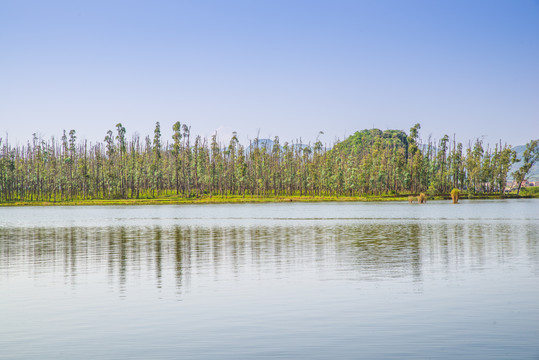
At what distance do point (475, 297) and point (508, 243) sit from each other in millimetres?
20840

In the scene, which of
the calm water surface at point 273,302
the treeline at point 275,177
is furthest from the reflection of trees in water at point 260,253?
the treeline at point 275,177

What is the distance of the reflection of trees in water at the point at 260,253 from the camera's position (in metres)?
26.4

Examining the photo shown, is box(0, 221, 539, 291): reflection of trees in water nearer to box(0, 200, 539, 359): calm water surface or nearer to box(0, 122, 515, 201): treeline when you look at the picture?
box(0, 200, 539, 359): calm water surface

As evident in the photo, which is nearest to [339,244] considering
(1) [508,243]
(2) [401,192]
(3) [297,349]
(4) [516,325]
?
(1) [508,243]

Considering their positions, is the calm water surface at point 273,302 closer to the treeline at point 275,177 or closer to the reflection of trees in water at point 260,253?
the reflection of trees in water at point 260,253

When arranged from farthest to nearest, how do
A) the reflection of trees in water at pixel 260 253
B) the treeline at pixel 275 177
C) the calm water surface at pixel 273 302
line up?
the treeline at pixel 275 177 < the reflection of trees in water at pixel 260 253 < the calm water surface at pixel 273 302

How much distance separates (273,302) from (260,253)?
1474 centimetres

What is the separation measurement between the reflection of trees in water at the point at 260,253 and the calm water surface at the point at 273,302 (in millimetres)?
140

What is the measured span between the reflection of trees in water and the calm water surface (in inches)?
5.5

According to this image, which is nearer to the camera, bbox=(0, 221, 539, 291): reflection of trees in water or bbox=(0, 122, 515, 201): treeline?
bbox=(0, 221, 539, 291): reflection of trees in water

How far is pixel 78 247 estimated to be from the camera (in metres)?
38.3

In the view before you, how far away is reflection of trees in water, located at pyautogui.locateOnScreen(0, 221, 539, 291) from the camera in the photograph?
2639 centimetres

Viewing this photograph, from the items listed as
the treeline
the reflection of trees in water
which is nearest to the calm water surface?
the reflection of trees in water

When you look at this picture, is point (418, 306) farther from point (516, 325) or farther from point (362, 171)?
point (362, 171)
